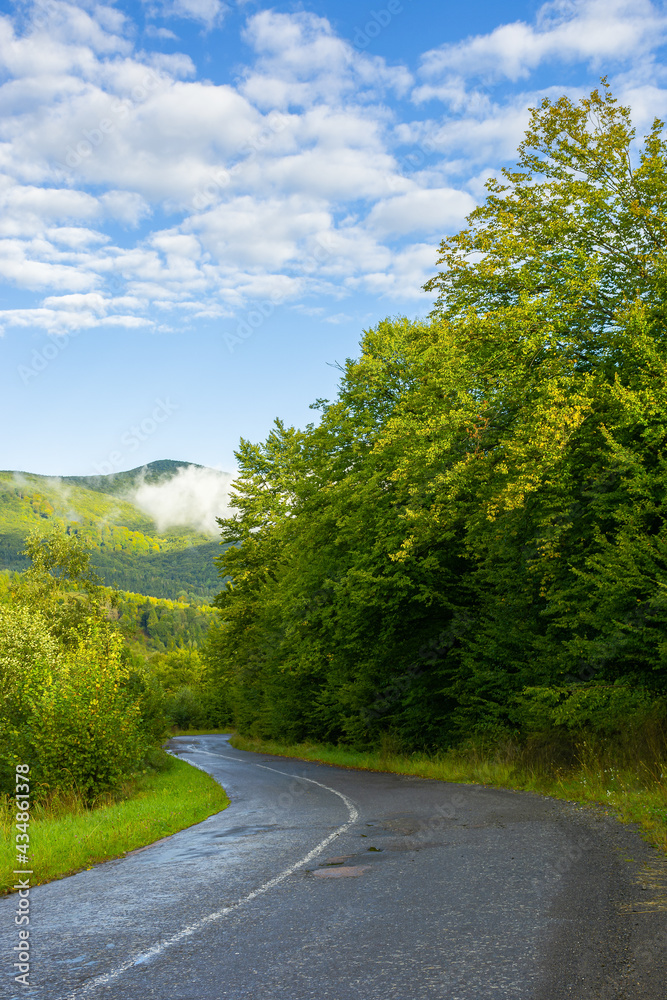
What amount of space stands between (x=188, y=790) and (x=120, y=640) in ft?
16.5

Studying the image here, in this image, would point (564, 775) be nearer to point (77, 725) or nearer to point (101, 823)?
point (101, 823)

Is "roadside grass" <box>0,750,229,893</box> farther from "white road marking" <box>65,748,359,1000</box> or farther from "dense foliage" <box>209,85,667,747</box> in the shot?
"dense foliage" <box>209,85,667,747</box>

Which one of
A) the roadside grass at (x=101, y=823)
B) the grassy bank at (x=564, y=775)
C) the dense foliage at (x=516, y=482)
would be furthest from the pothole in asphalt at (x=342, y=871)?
the dense foliage at (x=516, y=482)

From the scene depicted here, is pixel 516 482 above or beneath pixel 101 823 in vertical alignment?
above

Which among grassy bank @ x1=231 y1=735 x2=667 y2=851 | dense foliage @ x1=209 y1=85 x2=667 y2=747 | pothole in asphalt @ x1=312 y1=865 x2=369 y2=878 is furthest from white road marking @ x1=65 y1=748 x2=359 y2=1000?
dense foliage @ x1=209 y1=85 x2=667 y2=747

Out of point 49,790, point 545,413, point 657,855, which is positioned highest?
point 545,413

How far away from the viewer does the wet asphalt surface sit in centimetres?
454

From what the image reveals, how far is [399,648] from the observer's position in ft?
84.3

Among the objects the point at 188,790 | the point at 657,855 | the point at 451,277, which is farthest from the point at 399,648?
the point at 657,855

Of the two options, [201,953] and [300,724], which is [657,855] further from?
[300,724]

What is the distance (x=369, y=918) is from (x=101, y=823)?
8465 millimetres

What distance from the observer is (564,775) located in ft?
52.5

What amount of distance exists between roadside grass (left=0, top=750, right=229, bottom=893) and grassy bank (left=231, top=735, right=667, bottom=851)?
20.9 feet

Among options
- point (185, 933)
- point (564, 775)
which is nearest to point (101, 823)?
point (185, 933)
